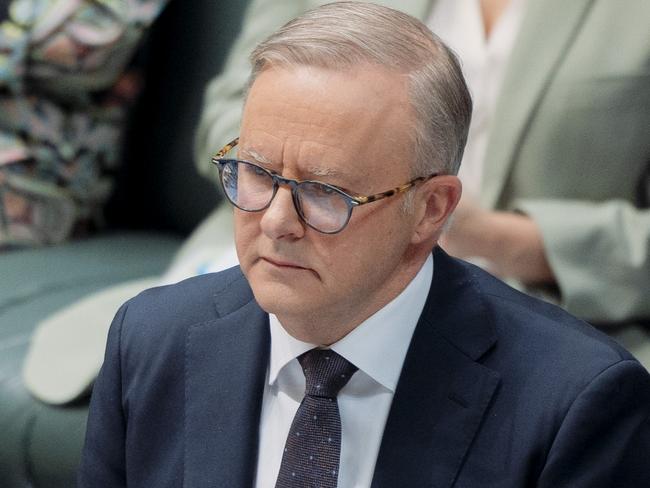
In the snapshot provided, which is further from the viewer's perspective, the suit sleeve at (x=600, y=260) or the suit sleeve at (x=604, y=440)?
the suit sleeve at (x=600, y=260)

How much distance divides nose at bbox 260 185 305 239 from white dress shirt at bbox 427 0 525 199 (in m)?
0.80

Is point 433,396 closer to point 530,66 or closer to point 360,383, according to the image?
point 360,383

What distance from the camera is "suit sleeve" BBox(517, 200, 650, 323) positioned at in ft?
5.32

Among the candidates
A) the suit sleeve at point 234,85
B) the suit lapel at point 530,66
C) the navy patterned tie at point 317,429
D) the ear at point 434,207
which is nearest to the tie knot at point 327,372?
the navy patterned tie at point 317,429

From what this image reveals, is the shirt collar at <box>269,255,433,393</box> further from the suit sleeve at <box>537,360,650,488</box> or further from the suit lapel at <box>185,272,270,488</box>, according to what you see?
the suit sleeve at <box>537,360,650,488</box>

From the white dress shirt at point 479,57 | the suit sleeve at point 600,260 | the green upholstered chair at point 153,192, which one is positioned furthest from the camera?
the green upholstered chair at point 153,192

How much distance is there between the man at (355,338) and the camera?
97 centimetres

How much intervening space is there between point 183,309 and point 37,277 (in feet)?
3.34

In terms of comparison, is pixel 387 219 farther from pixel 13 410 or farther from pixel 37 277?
pixel 37 277

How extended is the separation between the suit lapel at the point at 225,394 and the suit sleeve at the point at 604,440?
0.27 meters

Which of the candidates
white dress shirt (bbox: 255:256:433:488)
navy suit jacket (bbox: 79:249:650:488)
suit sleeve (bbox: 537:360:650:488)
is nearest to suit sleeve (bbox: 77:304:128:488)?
navy suit jacket (bbox: 79:249:650:488)

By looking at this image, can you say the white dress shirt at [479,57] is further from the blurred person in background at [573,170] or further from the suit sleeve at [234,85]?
the suit sleeve at [234,85]

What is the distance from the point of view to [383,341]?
1072 mm

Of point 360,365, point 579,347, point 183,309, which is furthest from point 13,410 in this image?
point 579,347
